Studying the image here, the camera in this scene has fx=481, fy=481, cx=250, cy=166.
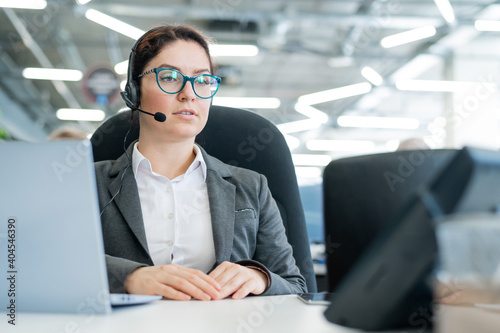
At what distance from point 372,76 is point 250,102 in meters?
2.43

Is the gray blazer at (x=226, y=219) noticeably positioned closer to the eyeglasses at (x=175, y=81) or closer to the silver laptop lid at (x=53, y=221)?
the eyeglasses at (x=175, y=81)

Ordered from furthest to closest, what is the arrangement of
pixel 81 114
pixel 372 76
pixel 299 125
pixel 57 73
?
1. pixel 299 125
2. pixel 81 114
3. pixel 372 76
4. pixel 57 73

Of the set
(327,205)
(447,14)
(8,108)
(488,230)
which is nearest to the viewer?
(488,230)

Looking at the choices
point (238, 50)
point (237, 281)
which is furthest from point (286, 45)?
point (237, 281)

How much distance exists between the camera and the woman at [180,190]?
1.42 meters

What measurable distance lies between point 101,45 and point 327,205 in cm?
765

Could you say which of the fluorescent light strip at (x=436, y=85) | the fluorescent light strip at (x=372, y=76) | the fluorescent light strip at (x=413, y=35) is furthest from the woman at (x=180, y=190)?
the fluorescent light strip at (x=436, y=85)

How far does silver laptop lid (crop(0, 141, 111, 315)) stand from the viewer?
66cm

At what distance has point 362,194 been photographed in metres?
1.28

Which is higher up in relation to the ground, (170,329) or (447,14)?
(447,14)

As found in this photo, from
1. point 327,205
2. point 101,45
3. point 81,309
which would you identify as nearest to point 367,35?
point 101,45

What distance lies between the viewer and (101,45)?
8.15m

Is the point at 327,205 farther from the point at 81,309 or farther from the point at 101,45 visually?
the point at 101,45

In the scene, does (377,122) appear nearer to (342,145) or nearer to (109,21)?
(342,145)
